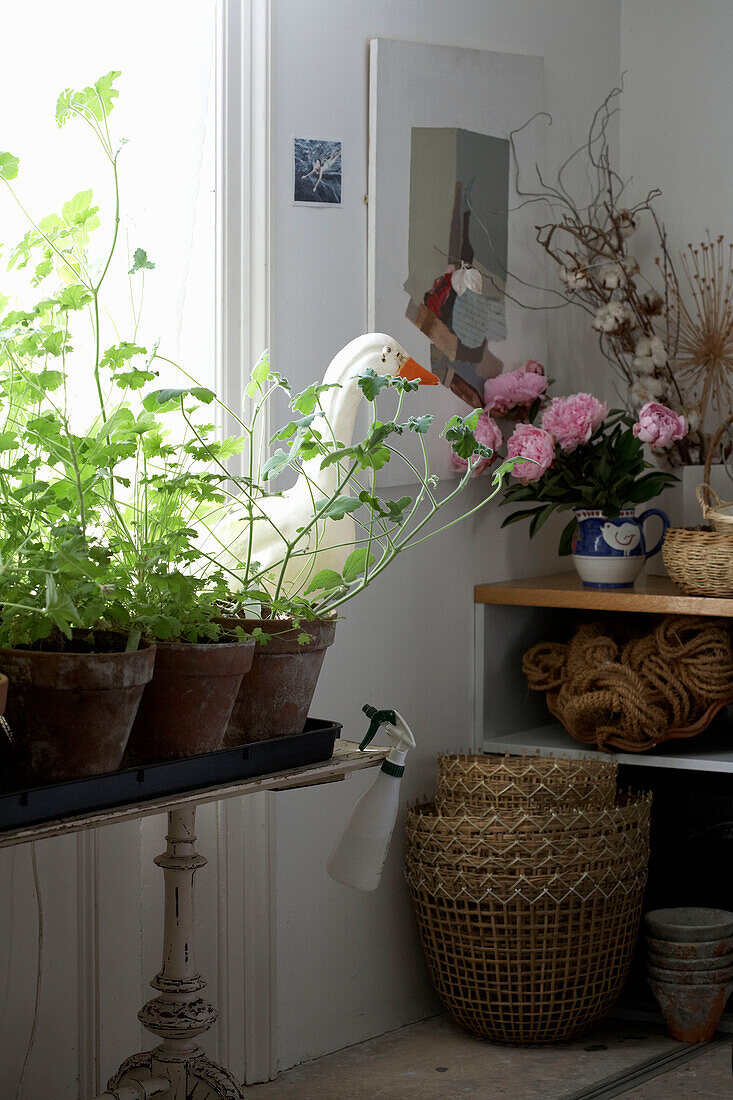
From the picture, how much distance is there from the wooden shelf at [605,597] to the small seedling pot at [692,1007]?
0.75 meters

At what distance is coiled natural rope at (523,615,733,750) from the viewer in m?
2.76

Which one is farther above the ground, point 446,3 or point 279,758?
point 446,3

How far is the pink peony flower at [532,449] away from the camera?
2.85 m

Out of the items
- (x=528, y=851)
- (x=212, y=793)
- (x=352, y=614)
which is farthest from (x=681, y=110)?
(x=212, y=793)

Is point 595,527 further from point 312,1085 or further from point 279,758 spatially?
point 279,758

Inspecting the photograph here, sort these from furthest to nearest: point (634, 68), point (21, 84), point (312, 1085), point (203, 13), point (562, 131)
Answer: point (634, 68), point (562, 131), point (312, 1085), point (203, 13), point (21, 84)

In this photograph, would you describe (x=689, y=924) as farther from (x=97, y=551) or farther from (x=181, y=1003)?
(x=97, y=551)

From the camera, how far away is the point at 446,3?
2.91 meters

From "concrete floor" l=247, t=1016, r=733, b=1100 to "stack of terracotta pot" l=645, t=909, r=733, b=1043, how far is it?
55mm

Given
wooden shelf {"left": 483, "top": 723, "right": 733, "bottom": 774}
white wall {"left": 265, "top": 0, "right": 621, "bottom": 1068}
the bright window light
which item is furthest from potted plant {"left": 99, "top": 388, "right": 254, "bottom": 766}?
wooden shelf {"left": 483, "top": 723, "right": 733, "bottom": 774}

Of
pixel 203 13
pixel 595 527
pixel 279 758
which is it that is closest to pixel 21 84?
pixel 203 13

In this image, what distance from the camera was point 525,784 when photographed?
2750 mm

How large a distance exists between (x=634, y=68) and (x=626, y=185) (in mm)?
298

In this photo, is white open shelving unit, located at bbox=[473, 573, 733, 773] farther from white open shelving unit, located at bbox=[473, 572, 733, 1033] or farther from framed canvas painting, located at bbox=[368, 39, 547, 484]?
framed canvas painting, located at bbox=[368, 39, 547, 484]
